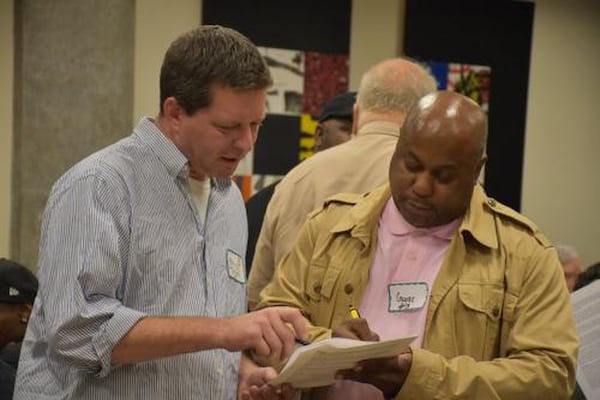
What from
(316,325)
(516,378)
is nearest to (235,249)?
(316,325)

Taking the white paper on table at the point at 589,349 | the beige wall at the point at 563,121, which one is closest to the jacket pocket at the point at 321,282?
the white paper on table at the point at 589,349

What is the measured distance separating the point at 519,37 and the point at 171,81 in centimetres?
412

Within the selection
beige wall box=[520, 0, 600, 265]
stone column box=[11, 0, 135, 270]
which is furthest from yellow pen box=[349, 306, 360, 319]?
beige wall box=[520, 0, 600, 265]

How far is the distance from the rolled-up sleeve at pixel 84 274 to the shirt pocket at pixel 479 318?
67cm

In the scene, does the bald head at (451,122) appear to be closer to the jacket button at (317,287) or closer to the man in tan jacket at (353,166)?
the jacket button at (317,287)

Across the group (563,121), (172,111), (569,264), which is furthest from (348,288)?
(563,121)

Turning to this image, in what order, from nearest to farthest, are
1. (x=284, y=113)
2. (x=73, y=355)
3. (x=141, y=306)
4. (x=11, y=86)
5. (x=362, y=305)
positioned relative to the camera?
(x=73, y=355) < (x=141, y=306) < (x=362, y=305) < (x=11, y=86) < (x=284, y=113)

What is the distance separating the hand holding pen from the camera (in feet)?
5.19

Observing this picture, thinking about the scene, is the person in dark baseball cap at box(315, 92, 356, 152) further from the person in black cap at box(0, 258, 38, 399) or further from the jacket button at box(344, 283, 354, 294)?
the jacket button at box(344, 283, 354, 294)

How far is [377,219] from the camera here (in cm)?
181

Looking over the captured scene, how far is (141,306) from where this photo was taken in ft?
5.09

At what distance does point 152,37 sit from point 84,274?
3.11 meters

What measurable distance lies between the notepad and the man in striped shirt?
57mm

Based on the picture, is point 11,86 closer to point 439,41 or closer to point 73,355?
point 439,41
